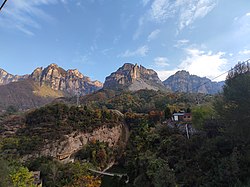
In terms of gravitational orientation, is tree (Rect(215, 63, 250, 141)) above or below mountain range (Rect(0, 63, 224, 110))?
below

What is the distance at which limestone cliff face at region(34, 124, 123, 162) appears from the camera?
1243 inches

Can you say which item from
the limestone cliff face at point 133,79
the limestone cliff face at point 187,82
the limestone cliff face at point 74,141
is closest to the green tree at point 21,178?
the limestone cliff face at point 74,141

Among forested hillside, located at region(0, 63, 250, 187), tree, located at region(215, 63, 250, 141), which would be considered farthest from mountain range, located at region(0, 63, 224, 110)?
tree, located at region(215, 63, 250, 141)

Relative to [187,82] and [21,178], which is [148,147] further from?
[187,82]

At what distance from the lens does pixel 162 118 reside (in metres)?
39.8

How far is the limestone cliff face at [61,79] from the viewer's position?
152 metres

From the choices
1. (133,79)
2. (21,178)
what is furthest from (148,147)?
(133,79)

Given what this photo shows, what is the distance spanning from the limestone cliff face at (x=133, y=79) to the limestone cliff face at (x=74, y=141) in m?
73.0

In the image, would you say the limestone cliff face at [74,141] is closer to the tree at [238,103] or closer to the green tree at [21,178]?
the green tree at [21,178]

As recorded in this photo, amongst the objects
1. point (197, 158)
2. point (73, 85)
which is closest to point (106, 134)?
point (197, 158)

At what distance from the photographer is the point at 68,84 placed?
167875 mm

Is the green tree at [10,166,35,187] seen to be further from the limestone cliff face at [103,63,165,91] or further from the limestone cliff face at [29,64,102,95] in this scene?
the limestone cliff face at [29,64,102,95]

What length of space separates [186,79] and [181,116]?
15632 cm

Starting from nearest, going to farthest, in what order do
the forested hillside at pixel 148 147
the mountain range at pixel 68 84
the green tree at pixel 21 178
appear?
the forested hillside at pixel 148 147 → the green tree at pixel 21 178 → the mountain range at pixel 68 84
